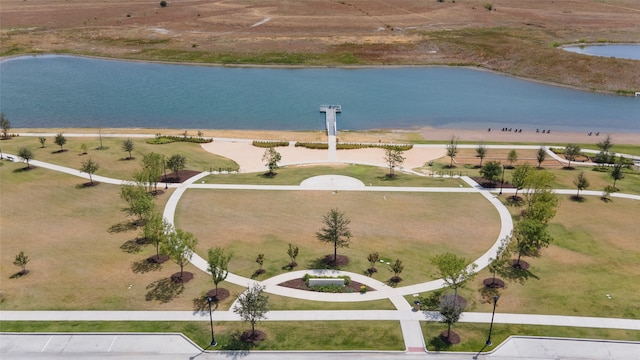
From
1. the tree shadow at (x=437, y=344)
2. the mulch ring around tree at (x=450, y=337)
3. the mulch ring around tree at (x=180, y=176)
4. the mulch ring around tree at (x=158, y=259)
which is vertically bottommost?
the tree shadow at (x=437, y=344)

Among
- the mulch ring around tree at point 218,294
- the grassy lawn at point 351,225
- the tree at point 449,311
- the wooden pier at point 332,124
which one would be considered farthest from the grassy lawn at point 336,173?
the tree at point 449,311

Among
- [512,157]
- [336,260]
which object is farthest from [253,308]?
[512,157]

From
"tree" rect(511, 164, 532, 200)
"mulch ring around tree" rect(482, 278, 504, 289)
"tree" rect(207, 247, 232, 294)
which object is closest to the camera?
"tree" rect(207, 247, 232, 294)

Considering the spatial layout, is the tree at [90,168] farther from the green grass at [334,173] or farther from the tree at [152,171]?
the green grass at [334,173]

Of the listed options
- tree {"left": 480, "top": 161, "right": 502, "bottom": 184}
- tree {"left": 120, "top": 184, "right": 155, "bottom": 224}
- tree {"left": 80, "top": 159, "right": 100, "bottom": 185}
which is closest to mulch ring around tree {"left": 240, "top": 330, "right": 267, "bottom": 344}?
tree {"left": 120, "top": 184, "right": 155, "bottom": 224}

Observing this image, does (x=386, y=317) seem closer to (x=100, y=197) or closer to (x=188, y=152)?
(x=100, y=197)

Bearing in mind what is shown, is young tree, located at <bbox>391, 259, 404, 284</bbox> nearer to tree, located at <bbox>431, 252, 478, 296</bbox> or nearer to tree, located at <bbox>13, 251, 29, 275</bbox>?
tree, located at <bbox>431, 252, 478, 296</bbox>
